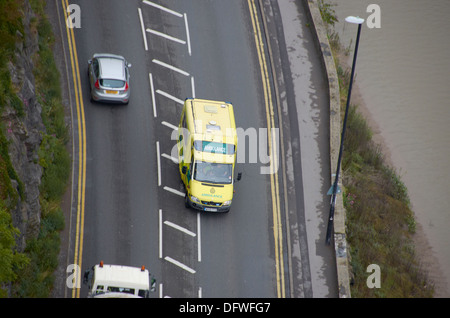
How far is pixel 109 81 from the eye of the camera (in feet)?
118

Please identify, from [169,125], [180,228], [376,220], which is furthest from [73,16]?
[376,220]

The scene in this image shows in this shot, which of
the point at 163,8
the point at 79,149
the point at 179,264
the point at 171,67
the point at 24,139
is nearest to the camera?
the point at 24,139

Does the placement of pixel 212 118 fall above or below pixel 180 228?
above

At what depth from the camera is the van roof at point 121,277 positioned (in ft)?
88.6

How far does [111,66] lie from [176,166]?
231 inches

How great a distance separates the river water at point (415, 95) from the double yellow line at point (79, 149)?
1675 cm

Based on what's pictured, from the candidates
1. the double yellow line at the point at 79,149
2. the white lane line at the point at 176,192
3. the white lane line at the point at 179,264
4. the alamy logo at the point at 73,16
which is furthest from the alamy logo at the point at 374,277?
the alamy logo at the point at 73,16

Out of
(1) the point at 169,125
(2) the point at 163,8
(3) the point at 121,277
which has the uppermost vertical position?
(2) the point at 163,8

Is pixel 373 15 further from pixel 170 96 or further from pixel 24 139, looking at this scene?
pixel 24 139

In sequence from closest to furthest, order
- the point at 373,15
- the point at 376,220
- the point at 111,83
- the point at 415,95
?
the point at 376,220 → the point at 111,83 → the point at 415,95 → the point at 373,15

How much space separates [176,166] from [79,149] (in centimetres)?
444

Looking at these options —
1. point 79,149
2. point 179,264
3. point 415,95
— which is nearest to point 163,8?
point 79,149

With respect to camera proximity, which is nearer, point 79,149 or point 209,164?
point 209,164

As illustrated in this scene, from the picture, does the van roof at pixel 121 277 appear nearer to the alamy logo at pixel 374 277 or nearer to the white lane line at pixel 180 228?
the white lane line at pixel 180 228
